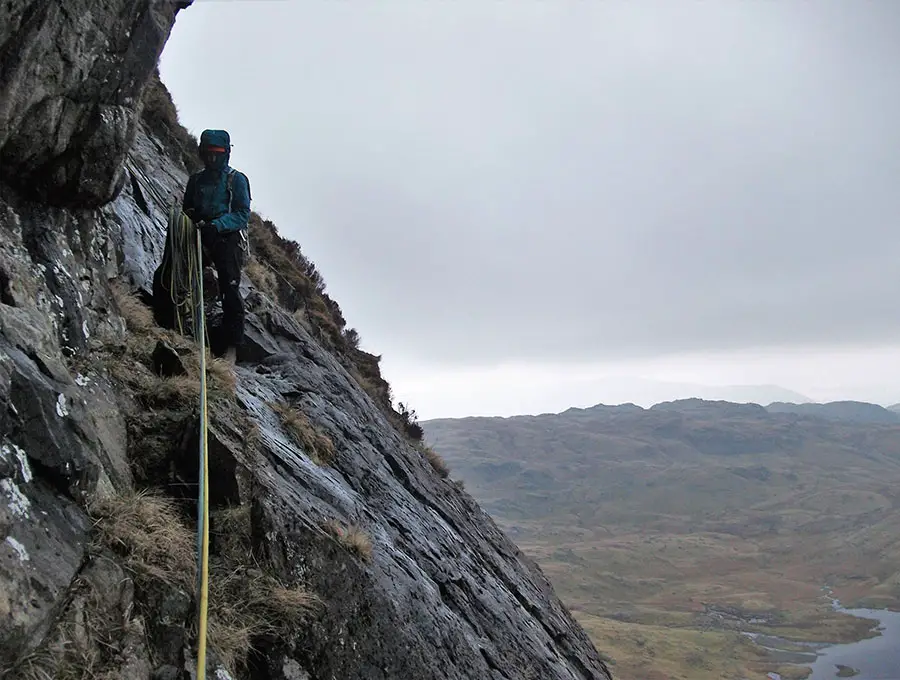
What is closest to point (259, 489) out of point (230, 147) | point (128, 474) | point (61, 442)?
point (128, 474)

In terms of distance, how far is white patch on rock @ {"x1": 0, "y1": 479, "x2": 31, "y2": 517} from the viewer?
3.87 metres

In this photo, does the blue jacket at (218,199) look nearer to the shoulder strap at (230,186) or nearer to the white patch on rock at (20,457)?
the shoulder strap at (230,186)

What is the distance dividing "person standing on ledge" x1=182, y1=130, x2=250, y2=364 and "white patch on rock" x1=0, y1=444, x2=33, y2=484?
491 cm

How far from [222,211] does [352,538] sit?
15.6ft

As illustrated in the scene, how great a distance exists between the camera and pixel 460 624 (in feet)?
25.5

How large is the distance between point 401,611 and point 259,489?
1.96m

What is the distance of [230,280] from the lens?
892cm

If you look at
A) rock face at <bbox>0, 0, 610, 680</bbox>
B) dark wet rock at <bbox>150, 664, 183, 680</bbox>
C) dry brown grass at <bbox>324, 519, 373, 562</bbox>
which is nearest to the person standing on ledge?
rock face at <bbox>0, 0, 610, 680</bbox>

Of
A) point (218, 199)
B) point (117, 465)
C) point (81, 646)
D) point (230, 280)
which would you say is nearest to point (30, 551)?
point (81, 646)

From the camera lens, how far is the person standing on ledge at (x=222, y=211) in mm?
8617

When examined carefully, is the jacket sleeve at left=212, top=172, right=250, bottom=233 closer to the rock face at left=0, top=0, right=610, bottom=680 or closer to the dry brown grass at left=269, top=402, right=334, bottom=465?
the rock face at left=0, top=0, right=610, bottom=680

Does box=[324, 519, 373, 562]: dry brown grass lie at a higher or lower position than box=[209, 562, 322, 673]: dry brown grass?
higher

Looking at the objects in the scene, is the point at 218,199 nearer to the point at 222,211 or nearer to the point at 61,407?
the point at 222,211

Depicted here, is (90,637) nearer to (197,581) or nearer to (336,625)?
(197,581)
